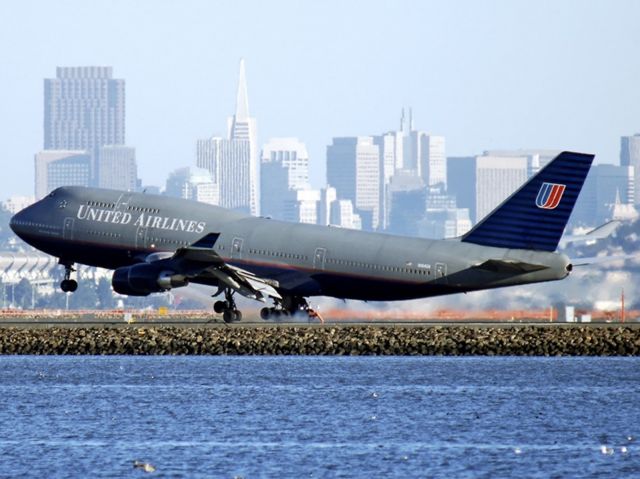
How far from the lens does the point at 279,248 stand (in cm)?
10188

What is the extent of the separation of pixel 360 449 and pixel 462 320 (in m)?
51.4

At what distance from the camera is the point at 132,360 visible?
91.2 m

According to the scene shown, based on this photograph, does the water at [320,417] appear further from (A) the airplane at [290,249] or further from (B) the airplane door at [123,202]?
(B) the airplane door at [123,202]

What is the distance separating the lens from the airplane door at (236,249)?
10262cm

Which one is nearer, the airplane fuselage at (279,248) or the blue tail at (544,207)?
the blue tail at (544,207)

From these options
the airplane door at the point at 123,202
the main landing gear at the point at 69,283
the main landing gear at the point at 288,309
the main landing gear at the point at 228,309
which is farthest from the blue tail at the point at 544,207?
the main landing gear at the point at 69,283

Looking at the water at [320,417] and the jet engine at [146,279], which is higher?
the jet engine at [146,279]

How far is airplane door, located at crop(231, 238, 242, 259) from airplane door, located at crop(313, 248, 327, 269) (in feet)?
14.3

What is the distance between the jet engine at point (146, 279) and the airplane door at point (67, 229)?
4.89m

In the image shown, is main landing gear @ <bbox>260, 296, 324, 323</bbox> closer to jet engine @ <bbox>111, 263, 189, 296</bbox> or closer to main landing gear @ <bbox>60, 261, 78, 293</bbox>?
jet engine @ <bbox>111, 263, 189, 296</bbox>

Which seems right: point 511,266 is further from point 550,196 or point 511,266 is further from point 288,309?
point 288,309

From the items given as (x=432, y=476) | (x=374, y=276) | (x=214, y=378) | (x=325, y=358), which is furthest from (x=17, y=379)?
(x=432, y=476)

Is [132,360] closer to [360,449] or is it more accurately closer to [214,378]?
[214,378]

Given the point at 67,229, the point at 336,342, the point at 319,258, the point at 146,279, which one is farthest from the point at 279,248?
the point at 67,229
